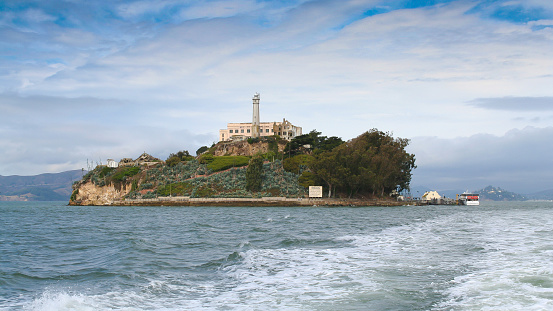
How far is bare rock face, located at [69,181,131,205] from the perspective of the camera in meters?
102

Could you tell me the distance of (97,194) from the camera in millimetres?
105438

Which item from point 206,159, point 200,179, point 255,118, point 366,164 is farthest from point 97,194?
point 366,164

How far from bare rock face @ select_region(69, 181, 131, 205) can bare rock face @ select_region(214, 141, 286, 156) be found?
28.4 m

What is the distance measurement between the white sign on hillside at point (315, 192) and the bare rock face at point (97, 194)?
1685 inches

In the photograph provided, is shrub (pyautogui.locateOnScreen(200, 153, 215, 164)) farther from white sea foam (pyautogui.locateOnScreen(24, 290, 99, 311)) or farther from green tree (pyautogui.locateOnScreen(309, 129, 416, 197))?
white sea foam (pyautogui.locateOnScreen(24, 290, 99, 311))

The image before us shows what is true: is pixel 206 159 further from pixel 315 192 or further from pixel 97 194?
pixel 315 192

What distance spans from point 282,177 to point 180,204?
2190cm

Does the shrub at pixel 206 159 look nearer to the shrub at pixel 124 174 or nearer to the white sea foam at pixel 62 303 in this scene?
the shrub at pixel 124 174

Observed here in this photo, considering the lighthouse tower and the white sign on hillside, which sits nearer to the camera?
the white sign on hillside

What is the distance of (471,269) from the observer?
1341cm

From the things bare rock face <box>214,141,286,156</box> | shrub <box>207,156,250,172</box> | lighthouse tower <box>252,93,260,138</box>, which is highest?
lighthouse tower <box>252,93,260,138</box>

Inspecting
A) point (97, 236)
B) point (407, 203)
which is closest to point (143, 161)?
point (407, 203)

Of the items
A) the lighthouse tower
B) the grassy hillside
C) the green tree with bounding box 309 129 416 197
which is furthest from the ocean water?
the lighthouse tower

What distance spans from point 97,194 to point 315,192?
176 feet
